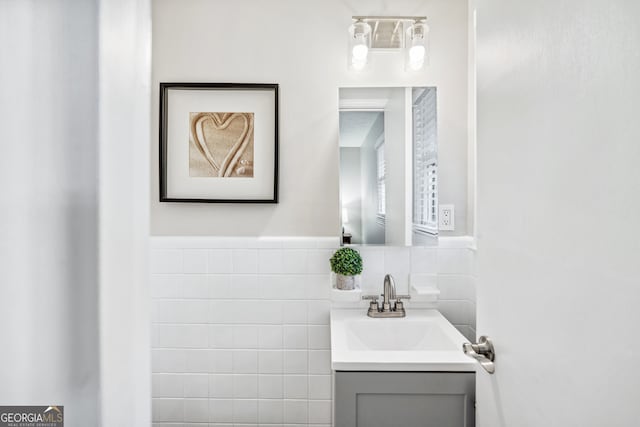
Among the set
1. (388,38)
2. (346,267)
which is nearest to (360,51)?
(388,38)

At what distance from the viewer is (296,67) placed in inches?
68.9

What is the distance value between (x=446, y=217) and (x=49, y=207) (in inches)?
65.6

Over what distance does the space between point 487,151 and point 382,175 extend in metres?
0.90

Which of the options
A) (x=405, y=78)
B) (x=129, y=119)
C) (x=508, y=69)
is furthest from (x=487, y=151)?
(x=405, y=78)

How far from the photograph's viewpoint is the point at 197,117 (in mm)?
1749

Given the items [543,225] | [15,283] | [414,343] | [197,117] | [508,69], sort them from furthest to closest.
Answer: [197,117]
[414,343]
[508,69]
[543,225]
[15,283]

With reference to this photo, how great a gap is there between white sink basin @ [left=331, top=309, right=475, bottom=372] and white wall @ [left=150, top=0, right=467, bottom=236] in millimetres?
456

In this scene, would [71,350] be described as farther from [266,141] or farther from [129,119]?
[266,141]

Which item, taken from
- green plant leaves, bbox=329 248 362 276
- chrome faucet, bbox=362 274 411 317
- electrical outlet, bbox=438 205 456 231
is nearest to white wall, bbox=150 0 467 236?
electrical outlet, bbox=438 205 456 231

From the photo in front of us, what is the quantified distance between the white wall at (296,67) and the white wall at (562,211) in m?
0.93

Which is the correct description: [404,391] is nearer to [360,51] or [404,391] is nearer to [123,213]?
[123,213]

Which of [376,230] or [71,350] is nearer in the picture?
[71,350]

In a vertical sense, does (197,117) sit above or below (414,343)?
above

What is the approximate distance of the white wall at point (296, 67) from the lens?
1.75 metres
